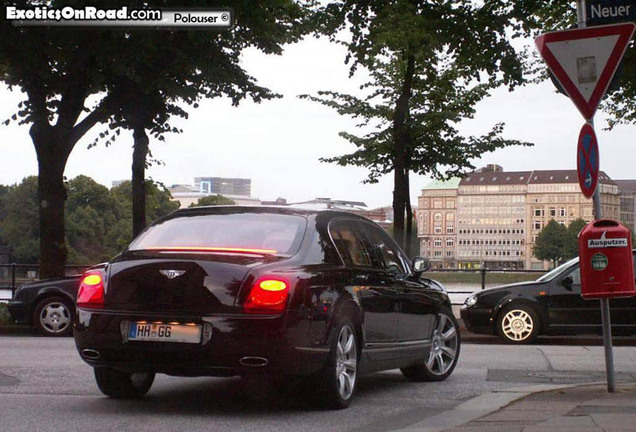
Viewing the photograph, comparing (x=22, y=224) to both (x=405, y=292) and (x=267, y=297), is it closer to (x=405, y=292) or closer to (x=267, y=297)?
(x=405, y=292)

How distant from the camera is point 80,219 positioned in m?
103

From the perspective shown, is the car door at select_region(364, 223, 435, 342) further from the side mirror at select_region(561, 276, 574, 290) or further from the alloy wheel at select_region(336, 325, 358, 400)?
the side mirror at select_region(561, 276, 574, 290)

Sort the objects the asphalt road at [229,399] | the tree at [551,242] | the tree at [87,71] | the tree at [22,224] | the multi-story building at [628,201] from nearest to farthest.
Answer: the asphalt road at [229,399] → the tree at [87,71] → the tree at [22,224] → the tree at [551,242] → the multi-story building at [628,201]

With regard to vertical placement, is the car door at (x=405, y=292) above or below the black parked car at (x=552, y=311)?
above

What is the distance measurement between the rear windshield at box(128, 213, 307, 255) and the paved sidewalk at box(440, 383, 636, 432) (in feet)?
6.38

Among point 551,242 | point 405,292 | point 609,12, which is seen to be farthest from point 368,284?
point 551,242

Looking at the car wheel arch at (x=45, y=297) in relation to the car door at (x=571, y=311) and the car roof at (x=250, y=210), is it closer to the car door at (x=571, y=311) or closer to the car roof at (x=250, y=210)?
the car door at (x=571, y=311)

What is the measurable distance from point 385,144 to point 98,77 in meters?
7.05

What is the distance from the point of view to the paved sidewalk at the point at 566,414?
640cm

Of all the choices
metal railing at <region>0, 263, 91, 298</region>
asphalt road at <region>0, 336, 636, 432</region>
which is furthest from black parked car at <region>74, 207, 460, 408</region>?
metal railing at <region>0, 263, 91, 298</region>

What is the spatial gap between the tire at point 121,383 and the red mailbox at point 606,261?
3388 mm

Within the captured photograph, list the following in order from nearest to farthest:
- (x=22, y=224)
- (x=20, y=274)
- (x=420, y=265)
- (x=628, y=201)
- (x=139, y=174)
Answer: (x=420, y=265)
(x=139, y=174)
(x=20, y=274)
(x=22, y=224)
(x=628, y=201)

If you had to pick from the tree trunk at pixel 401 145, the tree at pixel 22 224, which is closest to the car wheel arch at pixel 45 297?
the tree trunk at pixel 401 145

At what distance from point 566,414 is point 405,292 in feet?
8.52
